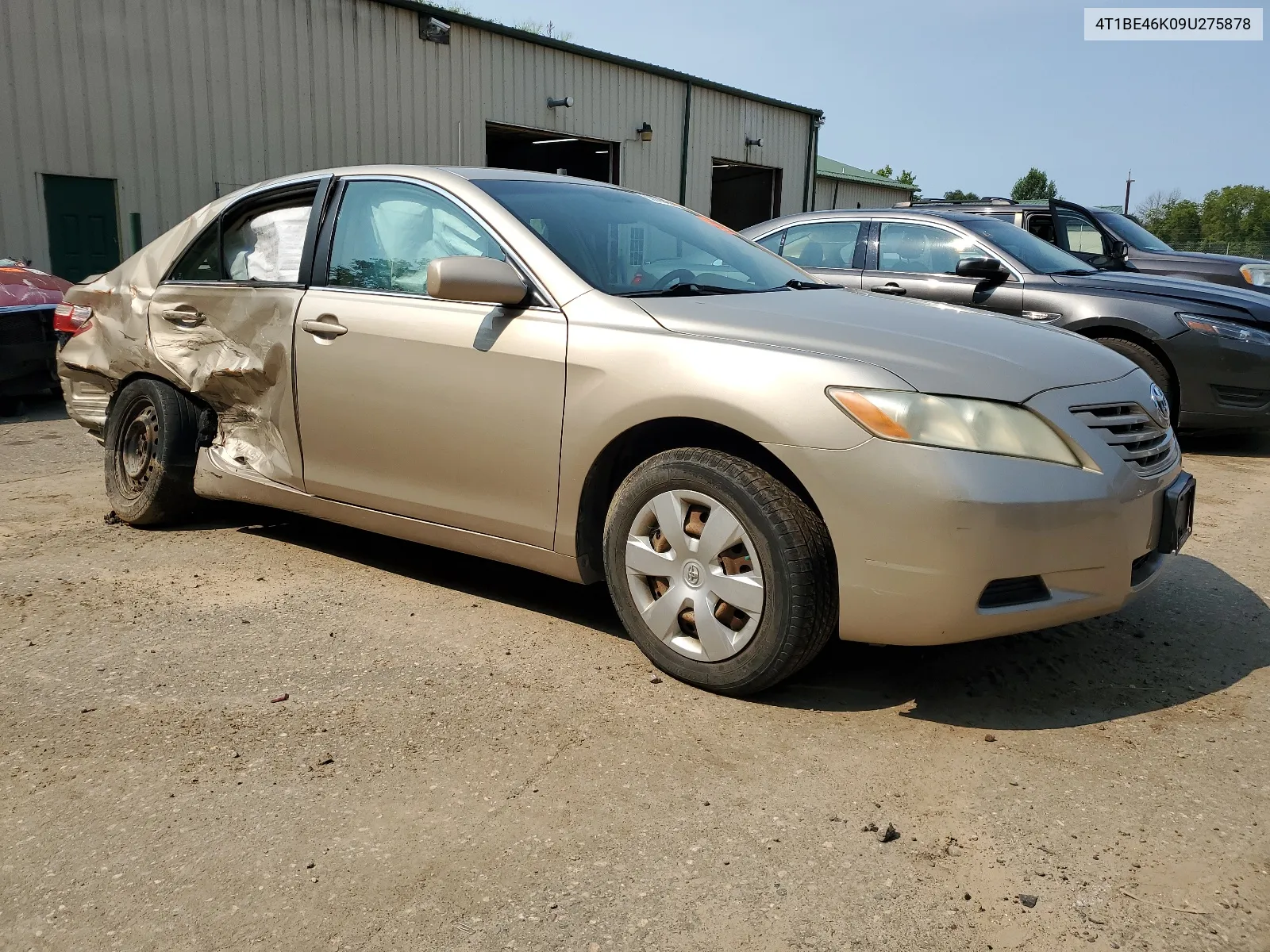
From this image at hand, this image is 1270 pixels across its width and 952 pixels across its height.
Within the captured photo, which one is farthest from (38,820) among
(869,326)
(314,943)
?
(869,326)

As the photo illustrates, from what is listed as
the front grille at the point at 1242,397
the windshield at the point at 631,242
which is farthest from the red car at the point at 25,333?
the front grille at the point at 1242,397

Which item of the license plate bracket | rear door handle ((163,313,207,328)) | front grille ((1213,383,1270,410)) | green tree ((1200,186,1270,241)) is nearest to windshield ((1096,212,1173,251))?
front grille ((1213,383,1270,410))

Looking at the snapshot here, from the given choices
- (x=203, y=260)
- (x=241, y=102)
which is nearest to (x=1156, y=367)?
(x=203, y=260)

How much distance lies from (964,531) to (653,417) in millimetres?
950

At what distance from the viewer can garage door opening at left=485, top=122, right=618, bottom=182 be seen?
1878cm

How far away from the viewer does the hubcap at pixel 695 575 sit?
9.84 ft

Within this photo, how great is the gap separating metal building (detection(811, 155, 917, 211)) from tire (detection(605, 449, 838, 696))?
83.4 feet

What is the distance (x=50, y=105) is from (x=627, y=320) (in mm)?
11169

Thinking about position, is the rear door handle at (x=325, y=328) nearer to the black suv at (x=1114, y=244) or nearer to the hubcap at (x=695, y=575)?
the hubcap at (x=695, y=575)

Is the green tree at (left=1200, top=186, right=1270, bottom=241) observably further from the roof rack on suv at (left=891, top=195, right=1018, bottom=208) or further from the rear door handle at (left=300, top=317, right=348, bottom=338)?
the rear door handle at (left=300, top=317, right=348, bottom=338)

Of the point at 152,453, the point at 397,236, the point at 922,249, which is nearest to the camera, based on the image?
the point at 397,236

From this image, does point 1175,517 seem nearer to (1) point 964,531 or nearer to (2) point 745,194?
(1) point 964,531

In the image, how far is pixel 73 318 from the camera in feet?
16.8

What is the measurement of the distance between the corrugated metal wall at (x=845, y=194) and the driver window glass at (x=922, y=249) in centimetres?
2043
